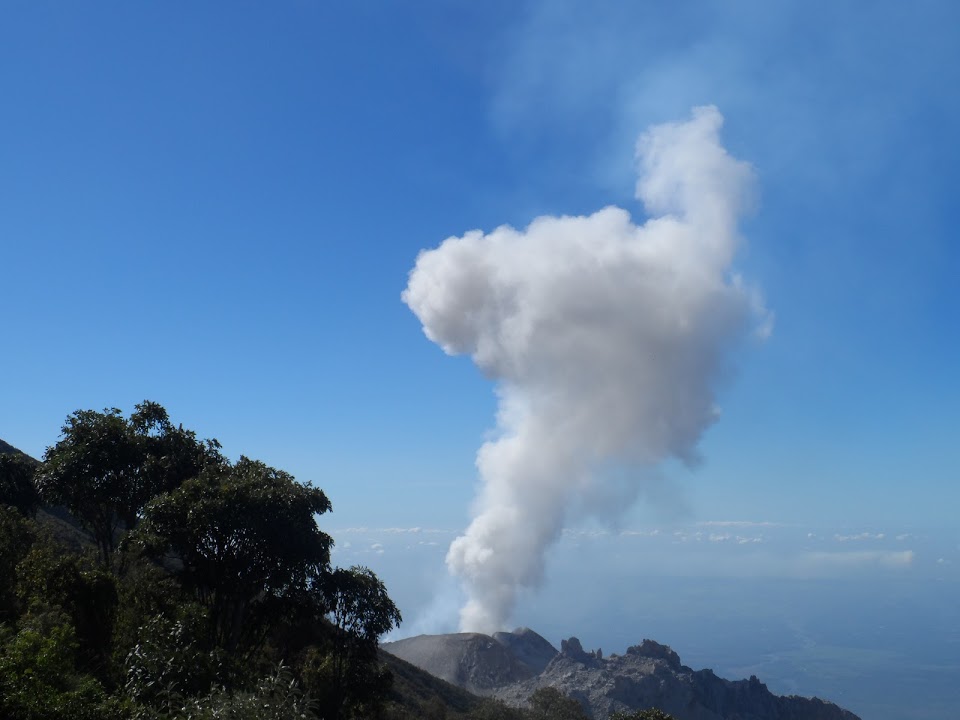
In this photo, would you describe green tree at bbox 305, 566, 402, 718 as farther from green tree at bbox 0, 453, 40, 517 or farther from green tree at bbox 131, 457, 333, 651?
green tree at bbox 0, 453, 40, 517

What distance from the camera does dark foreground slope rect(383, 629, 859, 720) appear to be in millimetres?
158750

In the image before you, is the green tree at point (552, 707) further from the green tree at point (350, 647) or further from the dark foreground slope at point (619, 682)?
the dark foreground slope at point (619, 682)

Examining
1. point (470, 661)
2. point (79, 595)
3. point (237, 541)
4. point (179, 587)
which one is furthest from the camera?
point (470, 661)

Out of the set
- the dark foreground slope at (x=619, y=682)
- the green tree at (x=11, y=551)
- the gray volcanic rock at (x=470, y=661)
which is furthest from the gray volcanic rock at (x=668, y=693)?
the green tree at (x=11, y=551)

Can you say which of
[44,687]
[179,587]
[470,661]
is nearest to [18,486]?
[179,587]

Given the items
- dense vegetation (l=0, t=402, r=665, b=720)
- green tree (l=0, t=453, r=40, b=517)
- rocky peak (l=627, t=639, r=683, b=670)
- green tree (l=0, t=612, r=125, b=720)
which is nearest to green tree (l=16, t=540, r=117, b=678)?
dense vegetation (l=0, t=402, r=665, b=720)

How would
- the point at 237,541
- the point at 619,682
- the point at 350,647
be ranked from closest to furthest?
the point at 237,541, the point at 350,647, the point at 619,682

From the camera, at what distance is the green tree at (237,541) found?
3400cm

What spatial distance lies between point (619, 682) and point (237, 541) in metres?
150

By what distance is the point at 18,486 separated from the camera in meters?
47.0

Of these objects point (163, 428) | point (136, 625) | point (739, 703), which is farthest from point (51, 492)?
point (739, 703)

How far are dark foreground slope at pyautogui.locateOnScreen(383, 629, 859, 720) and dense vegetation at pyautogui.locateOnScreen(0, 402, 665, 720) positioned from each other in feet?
384

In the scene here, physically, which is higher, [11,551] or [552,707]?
[11,551]

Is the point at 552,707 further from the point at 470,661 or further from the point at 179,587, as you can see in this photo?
the point at 470,661
